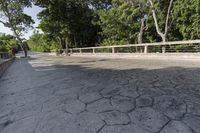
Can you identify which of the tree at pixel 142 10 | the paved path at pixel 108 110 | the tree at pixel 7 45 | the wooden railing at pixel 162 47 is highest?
the tree at pixel 142 10

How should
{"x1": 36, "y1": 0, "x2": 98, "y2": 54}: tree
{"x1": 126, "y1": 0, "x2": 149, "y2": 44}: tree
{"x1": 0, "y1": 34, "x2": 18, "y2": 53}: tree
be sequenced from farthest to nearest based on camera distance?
{"x1": 36, "y1": 0, "x2": 98, "y2": 54}: tree < {"x1": 0, "y1": 34, "x2": 18, "y2": 53}: tree < {"x1": 126, "y1": 0, "x2": 149, "y2": 44}: tree

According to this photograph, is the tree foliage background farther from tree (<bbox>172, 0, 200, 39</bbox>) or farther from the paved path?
the paved path

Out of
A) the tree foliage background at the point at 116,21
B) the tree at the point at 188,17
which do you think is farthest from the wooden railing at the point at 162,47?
the tree foliage background at the point at 116,21

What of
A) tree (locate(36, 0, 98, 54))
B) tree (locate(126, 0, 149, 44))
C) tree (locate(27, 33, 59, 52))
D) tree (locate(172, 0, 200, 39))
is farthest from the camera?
tree (locate(27, 33, 59, 52))

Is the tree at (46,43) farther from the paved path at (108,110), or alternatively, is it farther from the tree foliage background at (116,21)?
the paved path at (108,110)

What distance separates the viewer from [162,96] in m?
3.43

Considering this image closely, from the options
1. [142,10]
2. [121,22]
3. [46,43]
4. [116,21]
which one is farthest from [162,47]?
[46,43]

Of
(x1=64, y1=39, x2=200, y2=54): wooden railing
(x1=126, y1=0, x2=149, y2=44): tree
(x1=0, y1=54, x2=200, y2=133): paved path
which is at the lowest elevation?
(x1=0, y1=54, x2=200, y2=133): paved path

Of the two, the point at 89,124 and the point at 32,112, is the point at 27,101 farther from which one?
the point at 89,124

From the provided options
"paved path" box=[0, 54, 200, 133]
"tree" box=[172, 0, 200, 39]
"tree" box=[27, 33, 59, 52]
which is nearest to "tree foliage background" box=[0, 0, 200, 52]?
"tree" box=[172, 0, 200, 39]

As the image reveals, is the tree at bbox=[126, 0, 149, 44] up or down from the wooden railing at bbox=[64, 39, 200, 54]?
up

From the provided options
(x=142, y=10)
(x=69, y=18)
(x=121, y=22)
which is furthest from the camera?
(x=69, y=18)

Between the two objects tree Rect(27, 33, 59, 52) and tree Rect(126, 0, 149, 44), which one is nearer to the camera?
tree Rect(126, 0, 149, 44)

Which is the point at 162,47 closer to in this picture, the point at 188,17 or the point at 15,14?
the point at 188,17
